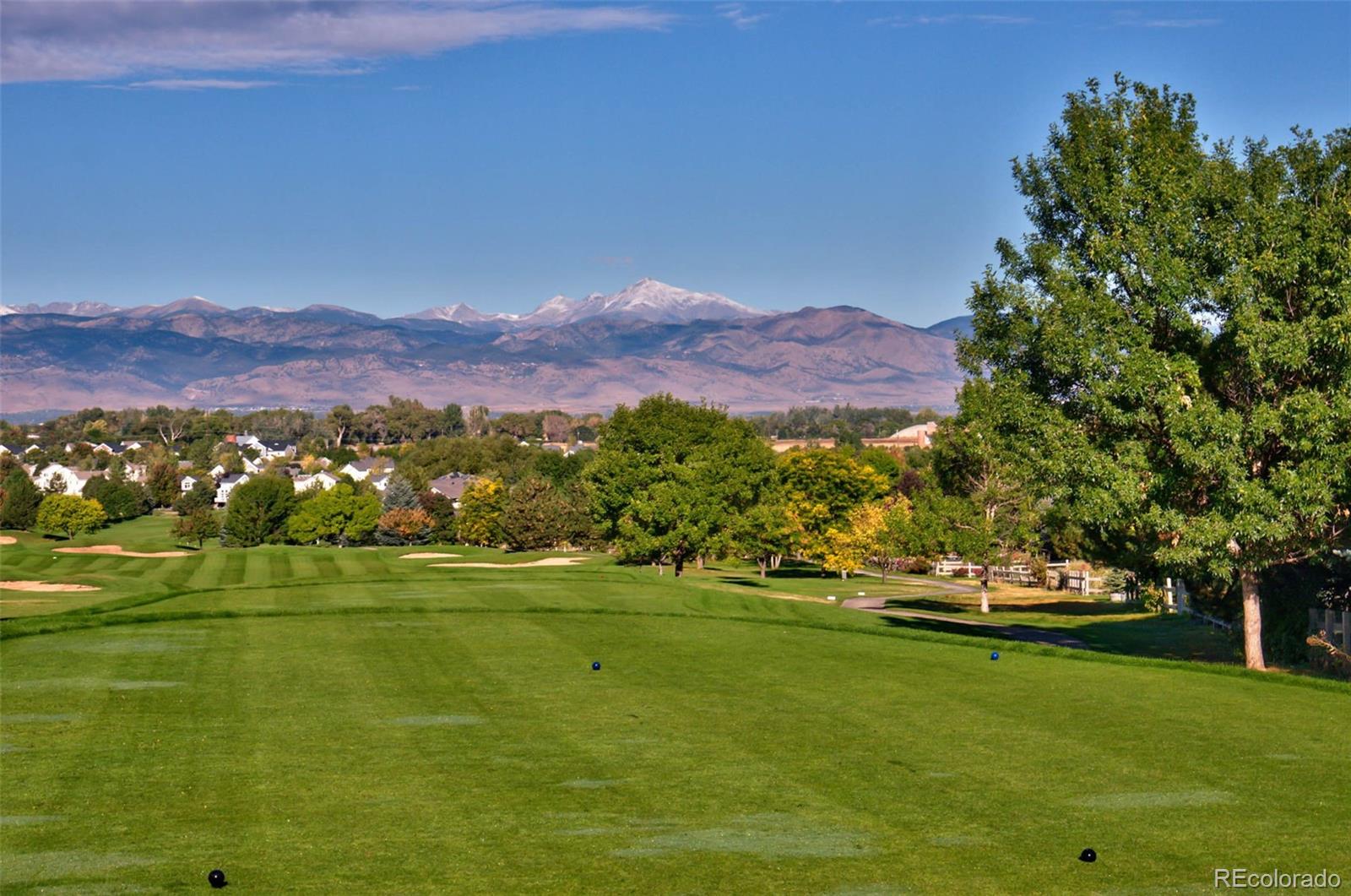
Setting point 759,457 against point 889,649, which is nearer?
point 889,649

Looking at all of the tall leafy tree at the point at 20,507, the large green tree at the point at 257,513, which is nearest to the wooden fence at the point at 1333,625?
the large green tree at the point at 257,513

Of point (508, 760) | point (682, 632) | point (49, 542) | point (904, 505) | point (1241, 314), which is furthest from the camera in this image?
point (49, 542)

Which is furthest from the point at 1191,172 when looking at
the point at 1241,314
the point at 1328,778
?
the point at 1328,778

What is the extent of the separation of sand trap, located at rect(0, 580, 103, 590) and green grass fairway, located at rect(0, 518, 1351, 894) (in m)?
25.6

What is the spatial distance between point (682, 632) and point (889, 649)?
4.66m

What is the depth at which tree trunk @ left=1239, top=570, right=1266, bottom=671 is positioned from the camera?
93.7 ft

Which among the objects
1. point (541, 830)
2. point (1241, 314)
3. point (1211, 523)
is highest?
point (1241, 314)

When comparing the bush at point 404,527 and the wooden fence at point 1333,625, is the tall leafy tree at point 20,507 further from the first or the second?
the wooden fence at point 1333,625

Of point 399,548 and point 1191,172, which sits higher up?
point 1191,172

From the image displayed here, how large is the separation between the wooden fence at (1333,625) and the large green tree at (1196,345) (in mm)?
1833

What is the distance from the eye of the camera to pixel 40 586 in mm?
52812

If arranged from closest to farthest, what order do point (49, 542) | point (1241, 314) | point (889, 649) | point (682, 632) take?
point (1241, 314), point (889, 649), point (682, 632), point (49, 542)

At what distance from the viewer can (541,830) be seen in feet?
43.0

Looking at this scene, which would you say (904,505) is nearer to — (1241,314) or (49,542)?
(1241,314)
